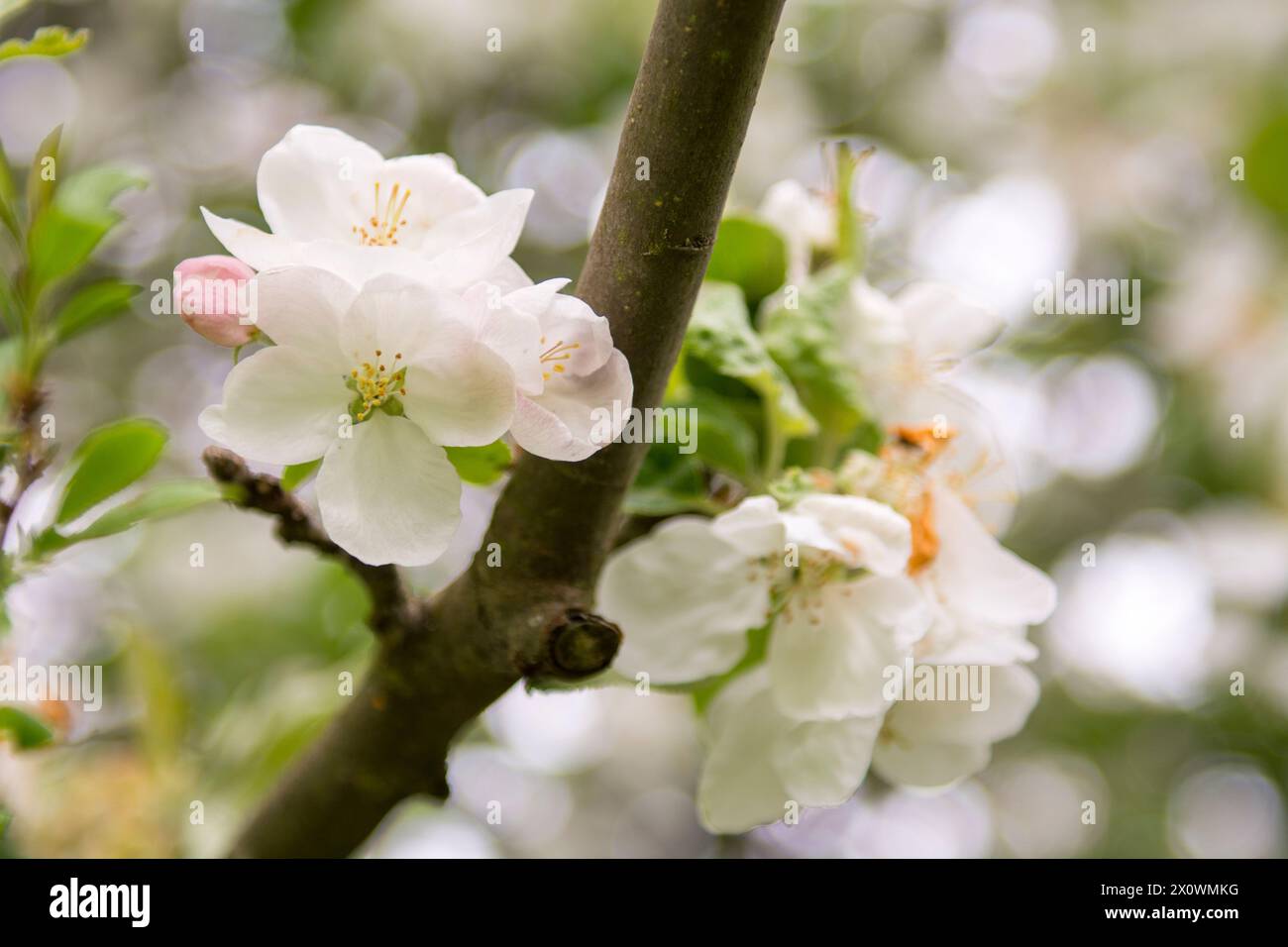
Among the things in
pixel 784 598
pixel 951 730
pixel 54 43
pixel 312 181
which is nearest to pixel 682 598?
pixel 784 598

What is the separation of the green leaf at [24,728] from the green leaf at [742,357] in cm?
37

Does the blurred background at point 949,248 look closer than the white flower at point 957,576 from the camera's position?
No

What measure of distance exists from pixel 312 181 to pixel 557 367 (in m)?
0.14

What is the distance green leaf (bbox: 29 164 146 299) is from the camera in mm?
581

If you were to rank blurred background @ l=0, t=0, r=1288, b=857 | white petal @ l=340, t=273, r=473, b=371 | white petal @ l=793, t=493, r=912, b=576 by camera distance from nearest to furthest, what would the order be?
white petal @ l=340, t=273, r=473, b=371, white petal @ l=793, t=493, r=912, b=576, blurred background @ l=0, t=0, r=1288, b=857

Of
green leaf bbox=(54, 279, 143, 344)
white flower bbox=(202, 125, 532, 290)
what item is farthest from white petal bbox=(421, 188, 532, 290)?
green leaf bbox=(54, 279, 143, 344)

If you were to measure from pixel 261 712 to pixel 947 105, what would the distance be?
1804 mm

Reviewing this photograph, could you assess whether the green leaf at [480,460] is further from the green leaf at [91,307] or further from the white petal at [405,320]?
the green leaf at [91,307]

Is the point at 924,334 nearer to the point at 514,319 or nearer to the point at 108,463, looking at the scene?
the point at 514,319

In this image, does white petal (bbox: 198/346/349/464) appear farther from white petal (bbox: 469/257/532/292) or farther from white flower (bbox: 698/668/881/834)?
white flower (bbox: 698/668/881/834)

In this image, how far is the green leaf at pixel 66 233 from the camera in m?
0.58

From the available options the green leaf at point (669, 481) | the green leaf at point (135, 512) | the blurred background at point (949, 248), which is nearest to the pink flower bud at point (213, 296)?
the green leaf at point (135, 512)

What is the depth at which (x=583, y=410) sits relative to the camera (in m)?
0.45
